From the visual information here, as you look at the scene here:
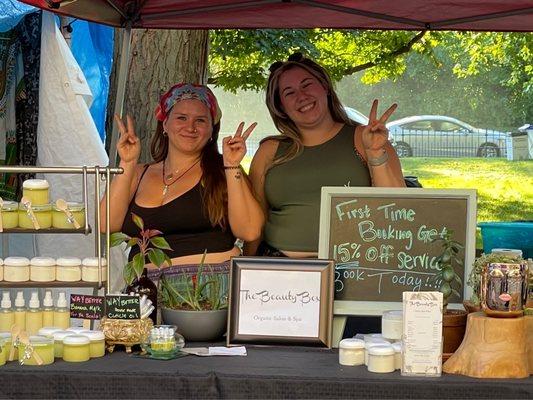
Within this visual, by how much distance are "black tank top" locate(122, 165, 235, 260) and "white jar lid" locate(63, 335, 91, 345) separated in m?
Result: 0.56

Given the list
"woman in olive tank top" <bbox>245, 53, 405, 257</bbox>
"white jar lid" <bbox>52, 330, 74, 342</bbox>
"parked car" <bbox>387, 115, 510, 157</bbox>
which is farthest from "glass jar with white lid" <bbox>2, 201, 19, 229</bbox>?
"parked car" <bbox>387, 115, 510, 157</bbox>

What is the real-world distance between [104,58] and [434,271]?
2.39 meters

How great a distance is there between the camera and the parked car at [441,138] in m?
21.8

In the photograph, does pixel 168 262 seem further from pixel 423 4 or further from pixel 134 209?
pixel 423 4

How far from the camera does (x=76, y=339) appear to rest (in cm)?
244

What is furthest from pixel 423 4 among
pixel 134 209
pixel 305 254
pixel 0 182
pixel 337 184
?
pixel 0 182

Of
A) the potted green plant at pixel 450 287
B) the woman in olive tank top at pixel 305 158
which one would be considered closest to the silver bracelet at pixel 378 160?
the woman in olive tank top at pixel 305 158

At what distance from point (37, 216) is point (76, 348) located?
15.4 inches

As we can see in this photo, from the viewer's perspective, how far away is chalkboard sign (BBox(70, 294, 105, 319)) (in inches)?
99.7

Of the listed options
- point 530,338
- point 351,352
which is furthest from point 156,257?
point 530,338

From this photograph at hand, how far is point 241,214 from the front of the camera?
116 inches

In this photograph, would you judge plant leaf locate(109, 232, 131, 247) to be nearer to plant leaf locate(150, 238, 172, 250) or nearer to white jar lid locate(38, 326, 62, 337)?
plant leaf locate(150, 238, 172, 250)

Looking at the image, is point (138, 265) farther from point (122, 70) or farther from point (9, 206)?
point (122, 70)

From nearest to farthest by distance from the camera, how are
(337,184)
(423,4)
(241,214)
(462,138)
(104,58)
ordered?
(241,214) < (337,184) < (423,4) < (104,58) < (462,138)
